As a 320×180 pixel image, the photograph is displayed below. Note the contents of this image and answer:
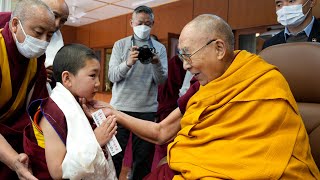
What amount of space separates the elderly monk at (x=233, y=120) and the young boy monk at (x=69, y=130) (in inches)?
10.6

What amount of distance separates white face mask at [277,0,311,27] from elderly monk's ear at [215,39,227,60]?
41.6 inches

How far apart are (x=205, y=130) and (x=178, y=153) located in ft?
0.43

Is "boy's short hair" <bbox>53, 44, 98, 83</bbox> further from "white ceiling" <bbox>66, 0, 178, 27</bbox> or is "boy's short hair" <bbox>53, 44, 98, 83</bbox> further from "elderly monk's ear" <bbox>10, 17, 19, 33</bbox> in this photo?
"white ceiling" <bbox>66, 0, 178, 27</bbox>

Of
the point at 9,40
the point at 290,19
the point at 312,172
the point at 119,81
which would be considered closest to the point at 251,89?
the point at 312,172

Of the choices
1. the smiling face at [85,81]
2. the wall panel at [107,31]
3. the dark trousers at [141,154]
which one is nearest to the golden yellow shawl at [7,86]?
the smiling face at [85,81]

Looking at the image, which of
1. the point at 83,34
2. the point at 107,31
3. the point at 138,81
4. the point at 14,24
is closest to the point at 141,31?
the point at 138,81

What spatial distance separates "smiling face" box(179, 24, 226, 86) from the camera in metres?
1.10

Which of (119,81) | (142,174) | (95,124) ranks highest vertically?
(95,124)

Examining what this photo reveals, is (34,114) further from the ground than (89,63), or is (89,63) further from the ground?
(89,63)

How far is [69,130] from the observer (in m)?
1.07

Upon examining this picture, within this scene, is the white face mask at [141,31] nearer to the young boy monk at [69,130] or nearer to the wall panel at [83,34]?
the young boy monk at [69,130]

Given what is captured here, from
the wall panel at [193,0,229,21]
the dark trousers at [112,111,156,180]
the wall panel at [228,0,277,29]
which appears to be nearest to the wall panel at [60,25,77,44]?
the wall panel at [193,0,229,21]

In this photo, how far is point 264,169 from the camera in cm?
94

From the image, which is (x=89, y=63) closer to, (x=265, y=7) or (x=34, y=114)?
(x=34, y=114)
